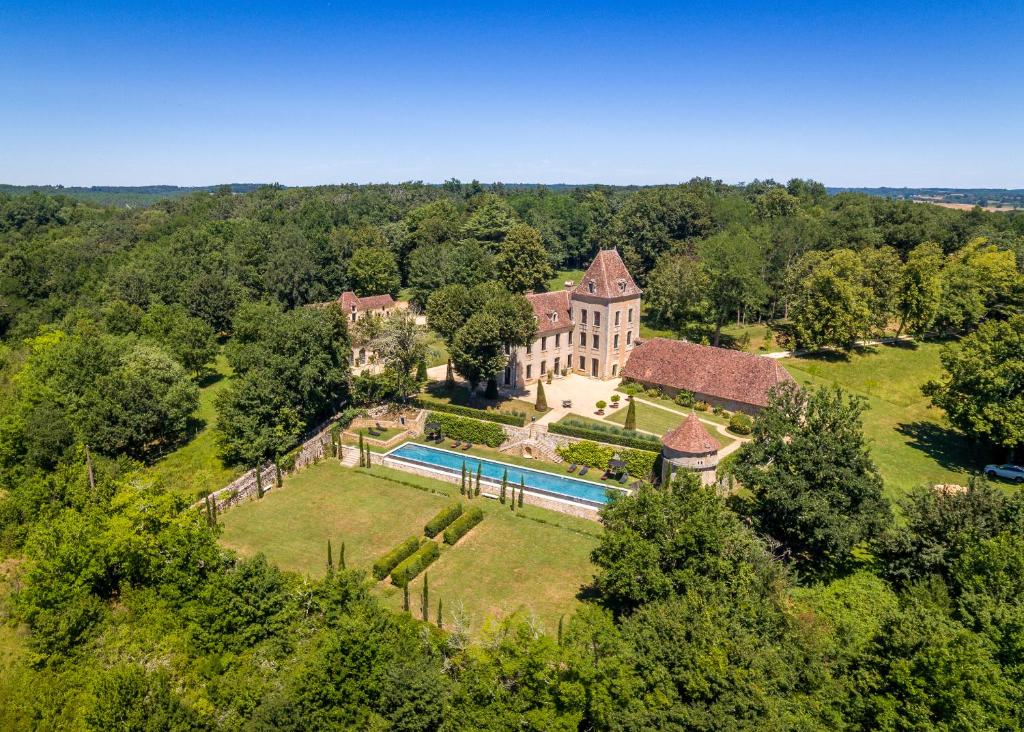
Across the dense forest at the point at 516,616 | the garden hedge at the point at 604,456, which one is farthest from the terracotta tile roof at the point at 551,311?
the garden hedge at the point at 604,456

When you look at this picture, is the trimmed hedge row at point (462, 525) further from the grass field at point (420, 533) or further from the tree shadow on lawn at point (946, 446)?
the tree shadow on lawn at point (946, 446)

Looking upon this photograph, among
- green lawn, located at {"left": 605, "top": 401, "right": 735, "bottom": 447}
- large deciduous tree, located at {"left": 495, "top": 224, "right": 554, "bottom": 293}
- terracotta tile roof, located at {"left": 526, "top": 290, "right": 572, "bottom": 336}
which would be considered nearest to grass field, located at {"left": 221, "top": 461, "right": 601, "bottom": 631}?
green lawn, located at {"left": 605, "top": 401, "right": 735, "bottom": 447}

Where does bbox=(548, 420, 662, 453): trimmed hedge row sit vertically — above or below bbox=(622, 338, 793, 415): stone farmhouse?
below

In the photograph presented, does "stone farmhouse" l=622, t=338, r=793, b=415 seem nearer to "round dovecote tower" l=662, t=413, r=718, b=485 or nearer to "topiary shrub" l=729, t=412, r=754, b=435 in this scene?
"topiary shrub" l=729, t=412, r=754, b=435

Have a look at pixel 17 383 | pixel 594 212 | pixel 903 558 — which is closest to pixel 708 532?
pixel 903 558

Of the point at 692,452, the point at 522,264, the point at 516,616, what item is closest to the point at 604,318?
the point at 692,452

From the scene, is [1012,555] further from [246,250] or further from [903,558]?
[246,250]
